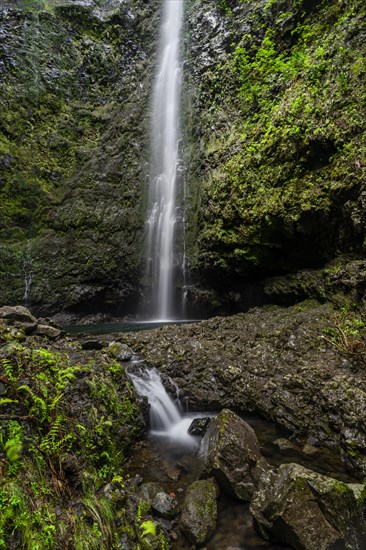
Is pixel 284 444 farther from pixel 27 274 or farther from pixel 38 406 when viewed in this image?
pixel 27 274

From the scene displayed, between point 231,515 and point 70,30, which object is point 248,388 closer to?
point 231,515

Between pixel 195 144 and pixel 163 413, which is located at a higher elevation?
pixel 195 144

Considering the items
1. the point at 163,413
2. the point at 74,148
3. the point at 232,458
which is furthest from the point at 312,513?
the point at 74,148

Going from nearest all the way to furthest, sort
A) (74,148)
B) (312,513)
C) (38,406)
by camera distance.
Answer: (312,513) < (38,406) < (74,148)

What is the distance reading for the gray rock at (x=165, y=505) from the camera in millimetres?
3156

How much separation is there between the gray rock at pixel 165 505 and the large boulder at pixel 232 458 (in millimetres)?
483

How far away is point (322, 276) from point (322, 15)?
832 centimetres

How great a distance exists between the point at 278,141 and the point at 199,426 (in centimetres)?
830

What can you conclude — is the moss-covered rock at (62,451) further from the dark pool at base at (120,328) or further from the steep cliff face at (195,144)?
the dark pool at base at (120,328)

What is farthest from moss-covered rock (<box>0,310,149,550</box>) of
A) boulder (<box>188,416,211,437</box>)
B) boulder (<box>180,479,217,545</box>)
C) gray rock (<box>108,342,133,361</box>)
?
gray rock (<box>108,342,133,361</box>)

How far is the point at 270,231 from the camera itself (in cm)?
984

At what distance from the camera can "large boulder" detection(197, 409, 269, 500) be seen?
3.42 meters

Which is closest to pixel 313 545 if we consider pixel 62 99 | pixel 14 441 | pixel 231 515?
pixel 231 515

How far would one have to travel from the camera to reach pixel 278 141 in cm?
962
